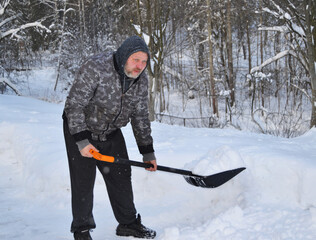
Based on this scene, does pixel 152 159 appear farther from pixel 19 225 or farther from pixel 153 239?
pixel 19 225

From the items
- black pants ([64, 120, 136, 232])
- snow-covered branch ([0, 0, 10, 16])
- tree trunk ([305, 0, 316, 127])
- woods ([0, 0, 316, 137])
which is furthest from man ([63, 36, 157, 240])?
snow-covered branch ([0, 0, 10, 16])

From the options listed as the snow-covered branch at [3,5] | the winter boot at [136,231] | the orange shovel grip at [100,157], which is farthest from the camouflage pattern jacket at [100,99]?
the snow-covered branch at [3,5]

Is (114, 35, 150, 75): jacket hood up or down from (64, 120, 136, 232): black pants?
up

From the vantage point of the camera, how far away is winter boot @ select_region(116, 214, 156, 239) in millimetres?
2783

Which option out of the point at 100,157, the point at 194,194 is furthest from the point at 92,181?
the point at 194,194

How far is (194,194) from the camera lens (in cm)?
363

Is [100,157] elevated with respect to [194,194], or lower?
elevated

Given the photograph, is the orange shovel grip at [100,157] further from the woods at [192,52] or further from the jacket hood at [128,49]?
the woods at [192,52]

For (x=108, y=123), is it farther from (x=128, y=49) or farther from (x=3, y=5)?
(x=3, y=5)

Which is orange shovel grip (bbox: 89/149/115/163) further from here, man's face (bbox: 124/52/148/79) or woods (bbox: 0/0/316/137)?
woods (bbox: 0/0/316/137)

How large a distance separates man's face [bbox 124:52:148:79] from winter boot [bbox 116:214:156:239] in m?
1.25

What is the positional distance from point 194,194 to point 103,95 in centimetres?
175

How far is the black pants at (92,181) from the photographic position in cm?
254

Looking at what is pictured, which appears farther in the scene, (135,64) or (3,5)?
(3,5)
